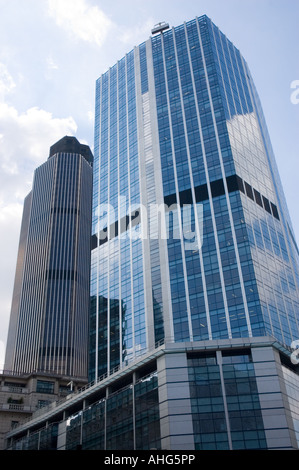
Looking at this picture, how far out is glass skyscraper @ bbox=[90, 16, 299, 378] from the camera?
99562 mm

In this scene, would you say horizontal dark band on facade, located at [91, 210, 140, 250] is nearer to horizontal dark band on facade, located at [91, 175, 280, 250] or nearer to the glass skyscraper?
horizontal dark band on facade, located at [91, 175, 280, 250]

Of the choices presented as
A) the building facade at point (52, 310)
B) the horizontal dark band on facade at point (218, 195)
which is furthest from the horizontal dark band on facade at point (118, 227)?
the building facade at point (52, 310)

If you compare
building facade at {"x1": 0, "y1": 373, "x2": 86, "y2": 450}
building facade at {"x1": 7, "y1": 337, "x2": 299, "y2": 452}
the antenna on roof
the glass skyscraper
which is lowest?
building facade at {"x1": 7, "y1": 337, "x2": 299, "y2": 452}

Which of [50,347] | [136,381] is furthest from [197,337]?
[50,347]

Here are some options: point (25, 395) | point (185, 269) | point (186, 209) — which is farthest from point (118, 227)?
point (25, 395)

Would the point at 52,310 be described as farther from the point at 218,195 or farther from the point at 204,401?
the point at 204,401

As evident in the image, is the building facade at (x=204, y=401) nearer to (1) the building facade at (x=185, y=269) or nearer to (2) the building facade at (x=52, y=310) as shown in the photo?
(1) the building facade at (x=185, y=269)

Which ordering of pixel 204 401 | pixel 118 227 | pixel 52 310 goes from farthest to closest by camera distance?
pixel 52 310, pixel 118 227, pixel 204 401

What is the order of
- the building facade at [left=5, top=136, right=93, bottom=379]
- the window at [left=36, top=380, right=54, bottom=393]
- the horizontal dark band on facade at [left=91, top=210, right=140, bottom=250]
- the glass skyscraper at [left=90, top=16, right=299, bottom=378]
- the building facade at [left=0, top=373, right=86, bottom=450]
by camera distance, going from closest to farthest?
1. the glass skyscraper at [left=90, top=16, right=299, bottom=378]
2. the building facade at [left=0, top=373, right=86, bottom=450]
3. the window at [left=36, top=380, right=54, bottom=393]
4. the horizontal dark band on facade at [left=91, top=210, right=140, bottom=250]
5. the building facade at [left=5, top=136, right=93, bottom=379]

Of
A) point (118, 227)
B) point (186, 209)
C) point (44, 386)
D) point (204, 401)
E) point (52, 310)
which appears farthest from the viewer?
point (52, 310)

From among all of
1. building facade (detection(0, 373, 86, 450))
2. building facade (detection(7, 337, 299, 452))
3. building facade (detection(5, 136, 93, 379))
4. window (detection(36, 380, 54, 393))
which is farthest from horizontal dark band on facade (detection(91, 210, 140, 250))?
building facade (detection(5, 136, 93, 379))

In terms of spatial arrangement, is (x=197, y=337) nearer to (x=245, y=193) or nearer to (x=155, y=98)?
(x=245, y=193)

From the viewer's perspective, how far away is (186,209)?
369 ft
